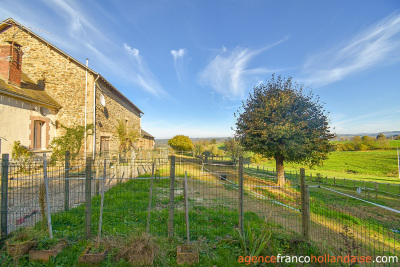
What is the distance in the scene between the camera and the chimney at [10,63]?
9.66 metres

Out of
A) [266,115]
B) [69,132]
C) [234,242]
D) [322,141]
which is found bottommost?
[234,242]

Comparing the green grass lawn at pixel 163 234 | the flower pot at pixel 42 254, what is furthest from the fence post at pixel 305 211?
the flower pot at pixel 42 254

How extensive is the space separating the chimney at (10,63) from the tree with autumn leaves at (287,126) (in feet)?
46.0

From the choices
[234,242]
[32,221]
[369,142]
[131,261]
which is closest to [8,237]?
[32,221]

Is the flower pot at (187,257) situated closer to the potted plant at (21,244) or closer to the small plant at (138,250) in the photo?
the small plant at (138,250)

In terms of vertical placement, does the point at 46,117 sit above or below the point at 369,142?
above

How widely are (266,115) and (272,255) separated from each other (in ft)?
25.3

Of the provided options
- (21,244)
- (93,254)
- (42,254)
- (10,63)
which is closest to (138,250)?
(93,254)

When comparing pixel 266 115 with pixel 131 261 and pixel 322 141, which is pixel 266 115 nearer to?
pixel 322 141

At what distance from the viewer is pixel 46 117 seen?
11000mm

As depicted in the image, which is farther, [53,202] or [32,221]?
[53,202]

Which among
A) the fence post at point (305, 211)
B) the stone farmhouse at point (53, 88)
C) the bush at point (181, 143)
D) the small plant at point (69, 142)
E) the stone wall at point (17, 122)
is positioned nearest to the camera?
the fence post at point (305, 211)

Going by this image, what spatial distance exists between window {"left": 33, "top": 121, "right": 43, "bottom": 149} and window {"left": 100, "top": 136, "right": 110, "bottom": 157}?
3419 millimetres

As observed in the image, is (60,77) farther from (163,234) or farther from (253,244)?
(253,244)
